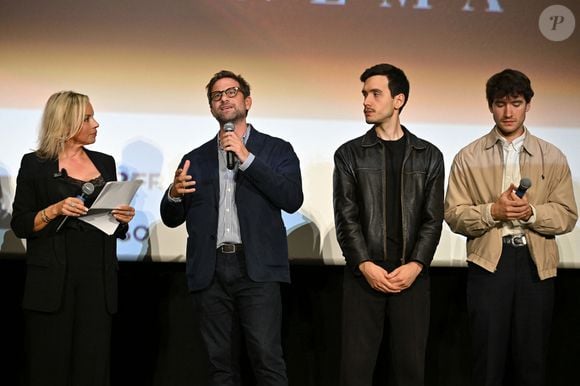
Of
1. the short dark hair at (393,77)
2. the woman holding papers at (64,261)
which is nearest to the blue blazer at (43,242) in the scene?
the woman holding papers at (64,261)

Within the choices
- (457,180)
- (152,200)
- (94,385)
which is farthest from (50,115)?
(457,180)

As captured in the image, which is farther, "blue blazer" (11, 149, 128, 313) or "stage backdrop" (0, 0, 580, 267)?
"stage backdrop" (0, 0, 580, 267)

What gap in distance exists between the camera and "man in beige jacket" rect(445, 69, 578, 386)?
11.3ft

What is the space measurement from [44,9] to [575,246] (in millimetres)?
3292

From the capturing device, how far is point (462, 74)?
14.3 feet

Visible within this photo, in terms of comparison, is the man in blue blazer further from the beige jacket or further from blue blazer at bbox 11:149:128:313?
the beige jacket

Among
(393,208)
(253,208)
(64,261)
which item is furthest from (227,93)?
(64,261)

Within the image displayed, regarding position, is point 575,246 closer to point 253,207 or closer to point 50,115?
point 253,207

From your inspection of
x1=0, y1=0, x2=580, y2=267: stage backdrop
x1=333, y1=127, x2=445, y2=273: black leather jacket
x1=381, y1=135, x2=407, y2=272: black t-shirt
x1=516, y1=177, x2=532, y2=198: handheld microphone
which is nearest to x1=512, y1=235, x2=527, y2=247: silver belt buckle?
x1=516, y1=177, x2=532, y2=198: handheld microphone

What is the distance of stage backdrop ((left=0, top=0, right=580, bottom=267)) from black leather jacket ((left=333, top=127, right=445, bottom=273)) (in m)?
0.84

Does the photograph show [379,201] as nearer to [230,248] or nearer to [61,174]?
[230,248]

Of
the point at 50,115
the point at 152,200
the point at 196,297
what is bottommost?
the point at 196,297

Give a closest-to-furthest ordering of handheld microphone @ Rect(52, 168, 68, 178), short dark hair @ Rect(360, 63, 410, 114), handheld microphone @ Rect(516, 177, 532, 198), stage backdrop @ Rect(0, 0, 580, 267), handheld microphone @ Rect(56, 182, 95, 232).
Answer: handheld microphone @ Rect(516, 177, 532, 198) < handheld microphone @ Rect(56, 182, 95, 232) < handheld microphone @ Rect(52, 168, 68, 178) < short dark hair @ Rect(360, 63, 410, 114) < stage backdrop @ Rect(0, 0, 580, 267)

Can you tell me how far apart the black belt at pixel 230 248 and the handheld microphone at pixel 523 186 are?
1232 mm
